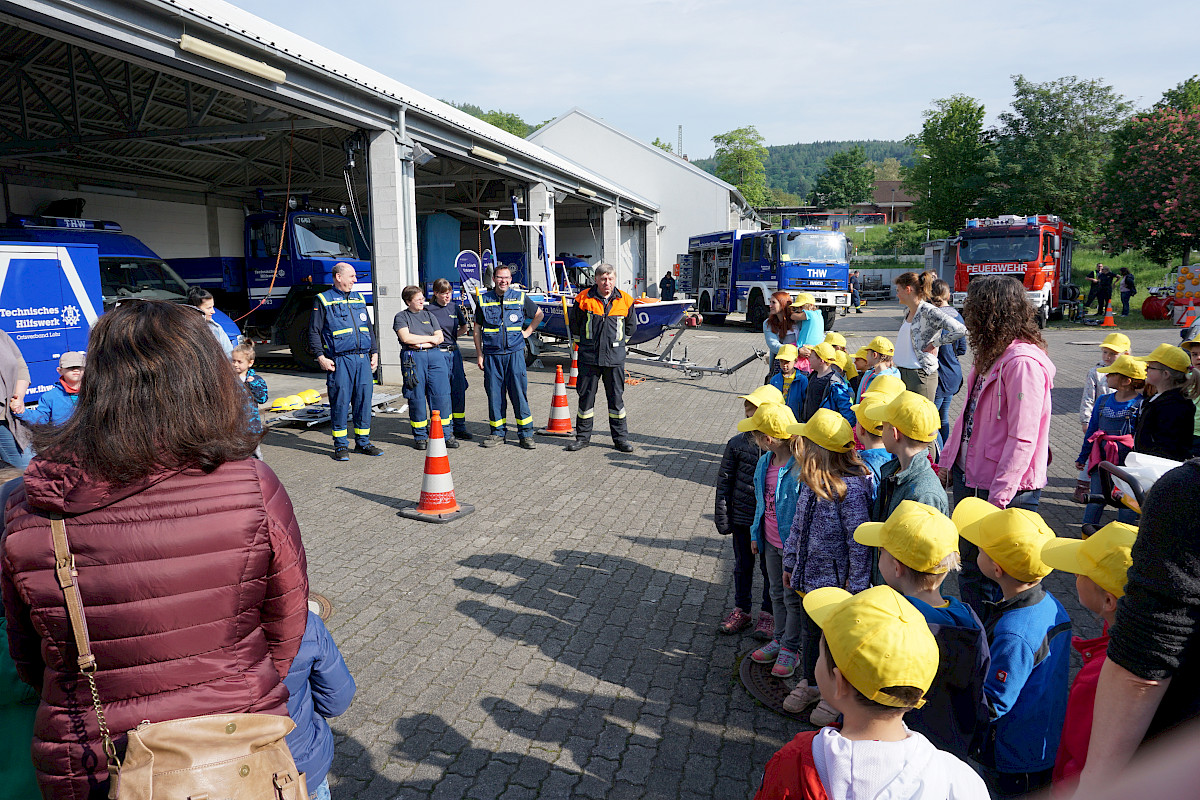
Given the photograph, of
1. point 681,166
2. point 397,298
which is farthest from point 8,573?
point 681,166

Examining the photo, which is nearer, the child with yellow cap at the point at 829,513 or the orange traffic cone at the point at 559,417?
the child with yellow cap at the point at 829,513

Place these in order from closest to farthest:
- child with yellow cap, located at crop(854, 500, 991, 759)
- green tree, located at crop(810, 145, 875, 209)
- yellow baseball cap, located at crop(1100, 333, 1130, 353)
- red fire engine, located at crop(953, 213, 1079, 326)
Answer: child with yellow cap, located at crop(854, 500, 991, 759)
yellow baseball cap, located at crop(1100, 333, 1130, 353)
red fire engine, located at crop(953, 213, 1079, 326)
green tree, located at crop(810, 145, 875, 209)

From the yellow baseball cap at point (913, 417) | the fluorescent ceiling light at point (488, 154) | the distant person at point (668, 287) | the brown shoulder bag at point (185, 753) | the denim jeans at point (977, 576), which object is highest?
the fluorescent ceiling light at point (488, 154)

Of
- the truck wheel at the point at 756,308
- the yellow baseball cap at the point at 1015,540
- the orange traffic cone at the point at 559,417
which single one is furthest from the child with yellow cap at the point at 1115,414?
the truck wheel at the point at 756,308

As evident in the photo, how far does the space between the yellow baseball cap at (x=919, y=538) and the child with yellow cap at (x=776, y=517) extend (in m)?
0.96

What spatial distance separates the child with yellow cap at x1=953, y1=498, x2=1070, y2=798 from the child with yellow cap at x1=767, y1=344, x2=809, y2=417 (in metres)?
3.57

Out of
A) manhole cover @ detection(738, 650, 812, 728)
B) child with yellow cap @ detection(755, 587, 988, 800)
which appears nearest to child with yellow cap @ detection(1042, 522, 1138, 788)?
child with yellow cap @ detection(755, 587, 988, 800)

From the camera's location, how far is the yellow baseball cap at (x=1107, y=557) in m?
1.89

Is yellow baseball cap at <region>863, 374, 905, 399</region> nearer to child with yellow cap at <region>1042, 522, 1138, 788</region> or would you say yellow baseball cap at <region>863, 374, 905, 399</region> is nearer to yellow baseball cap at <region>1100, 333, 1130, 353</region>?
child with yellow cap at <region>1042, 522, 1138, 788</region>

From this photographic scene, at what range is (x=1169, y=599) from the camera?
1.43m

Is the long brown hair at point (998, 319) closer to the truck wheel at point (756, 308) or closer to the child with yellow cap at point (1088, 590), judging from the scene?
the child with yellow cap at point (1088, 590)

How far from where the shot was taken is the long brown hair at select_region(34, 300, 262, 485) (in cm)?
164

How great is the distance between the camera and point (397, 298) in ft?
40.7

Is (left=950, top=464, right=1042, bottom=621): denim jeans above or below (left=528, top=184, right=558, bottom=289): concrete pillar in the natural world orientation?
below
